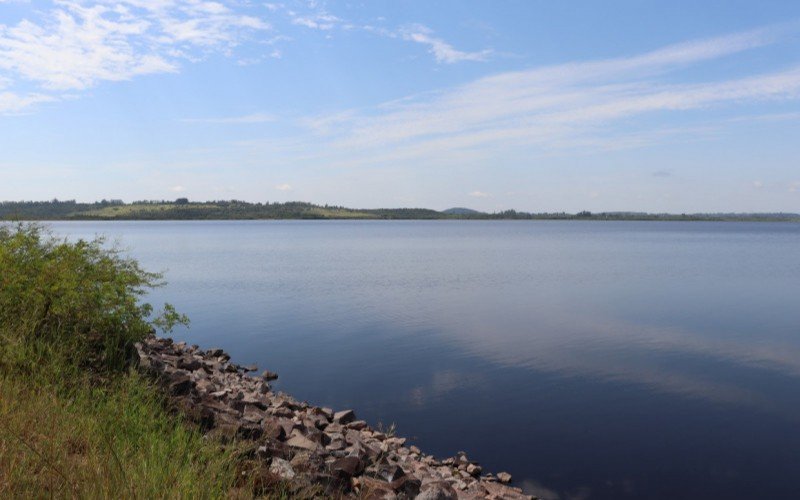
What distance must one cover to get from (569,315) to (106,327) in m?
31.4

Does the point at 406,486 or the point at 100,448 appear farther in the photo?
the point at 406,486

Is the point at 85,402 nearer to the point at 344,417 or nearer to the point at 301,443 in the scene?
the point at 301,443

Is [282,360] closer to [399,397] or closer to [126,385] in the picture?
[399,397]

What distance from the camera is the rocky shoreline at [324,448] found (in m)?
11.5

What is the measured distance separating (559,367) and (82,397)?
65.9 ft

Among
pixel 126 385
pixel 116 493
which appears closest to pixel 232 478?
pixel 116 493

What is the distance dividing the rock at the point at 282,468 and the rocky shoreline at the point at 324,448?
20 mm

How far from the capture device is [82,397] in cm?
1124

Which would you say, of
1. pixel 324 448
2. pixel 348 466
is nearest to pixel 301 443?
pixel 324 448

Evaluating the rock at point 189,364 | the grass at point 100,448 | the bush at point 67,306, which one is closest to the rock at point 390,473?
the grass at point 100,448

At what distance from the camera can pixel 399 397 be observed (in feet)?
→ 72.5

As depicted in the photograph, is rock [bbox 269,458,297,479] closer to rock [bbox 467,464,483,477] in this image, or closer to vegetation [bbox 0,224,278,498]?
vegetation [bbox 0,224,278,498]

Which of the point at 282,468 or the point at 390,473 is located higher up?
the point at 282,468

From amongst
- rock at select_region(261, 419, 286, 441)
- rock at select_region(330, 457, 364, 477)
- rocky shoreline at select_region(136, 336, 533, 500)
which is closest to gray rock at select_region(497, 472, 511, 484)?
rocky shoreline at select_region(136, 336, 533, 500)
